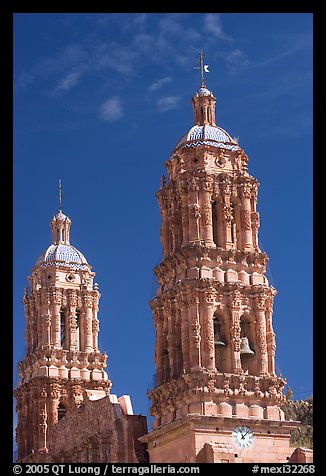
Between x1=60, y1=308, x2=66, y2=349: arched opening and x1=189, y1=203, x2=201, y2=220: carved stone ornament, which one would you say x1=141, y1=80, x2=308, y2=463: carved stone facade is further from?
x1=60, y1=308, x2=66, y2=349: arched opening

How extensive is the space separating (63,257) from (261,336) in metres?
21.5

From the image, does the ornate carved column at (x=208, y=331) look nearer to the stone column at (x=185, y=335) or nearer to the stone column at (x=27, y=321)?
the stone column at (x=185, y=335)

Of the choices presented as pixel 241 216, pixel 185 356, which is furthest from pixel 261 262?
pixel 185 356

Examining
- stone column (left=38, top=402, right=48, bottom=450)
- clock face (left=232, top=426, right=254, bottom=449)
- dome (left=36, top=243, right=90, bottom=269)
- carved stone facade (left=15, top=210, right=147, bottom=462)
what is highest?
dome (left=36, top=243, right=90, bottom=269)

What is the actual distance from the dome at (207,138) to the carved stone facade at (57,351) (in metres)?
16.6

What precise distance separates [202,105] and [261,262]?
8140mm

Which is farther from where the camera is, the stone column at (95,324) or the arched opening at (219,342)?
the stone column at (95,324)

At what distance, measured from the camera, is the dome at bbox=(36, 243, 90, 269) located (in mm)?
69500

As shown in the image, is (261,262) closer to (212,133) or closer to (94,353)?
(212,133)

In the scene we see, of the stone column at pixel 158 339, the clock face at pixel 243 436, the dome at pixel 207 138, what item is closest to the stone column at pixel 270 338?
the clock face at pixel 243 436

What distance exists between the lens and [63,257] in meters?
69.8

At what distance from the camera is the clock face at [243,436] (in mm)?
48688

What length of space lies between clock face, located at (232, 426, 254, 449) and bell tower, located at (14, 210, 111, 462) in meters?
19.1

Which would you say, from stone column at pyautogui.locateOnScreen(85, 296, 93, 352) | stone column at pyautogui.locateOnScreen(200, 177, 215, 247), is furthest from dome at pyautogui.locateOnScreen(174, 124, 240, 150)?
stone column at pyautogui.locateOnScreen(85, 296, 93, 352)
